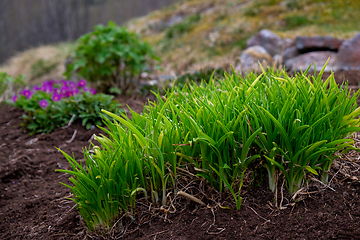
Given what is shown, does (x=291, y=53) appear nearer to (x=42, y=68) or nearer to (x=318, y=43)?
(x=318, y=43)

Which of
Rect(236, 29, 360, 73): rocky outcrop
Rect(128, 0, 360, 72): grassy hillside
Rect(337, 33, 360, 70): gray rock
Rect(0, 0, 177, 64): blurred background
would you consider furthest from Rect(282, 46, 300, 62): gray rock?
Rect(0, 0, 177, 64): blurred background

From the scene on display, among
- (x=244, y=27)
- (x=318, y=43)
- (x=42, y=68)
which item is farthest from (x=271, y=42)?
(x=42, y=68)

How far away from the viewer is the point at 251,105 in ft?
5.35

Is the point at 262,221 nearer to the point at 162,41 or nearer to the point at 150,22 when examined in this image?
the point at 162,41

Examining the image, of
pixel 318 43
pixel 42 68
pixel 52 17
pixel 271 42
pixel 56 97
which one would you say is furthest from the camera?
pixel 52 17

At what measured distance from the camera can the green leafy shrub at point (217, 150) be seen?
1.45m

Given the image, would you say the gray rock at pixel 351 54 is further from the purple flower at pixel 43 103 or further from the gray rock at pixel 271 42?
the purple flower at pixel 43 103

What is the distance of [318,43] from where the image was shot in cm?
554

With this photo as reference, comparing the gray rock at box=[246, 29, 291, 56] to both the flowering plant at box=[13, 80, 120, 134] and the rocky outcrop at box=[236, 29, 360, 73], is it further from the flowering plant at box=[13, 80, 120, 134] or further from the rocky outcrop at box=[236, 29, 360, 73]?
the flowering plant at box=[13, 80, 120, 134]

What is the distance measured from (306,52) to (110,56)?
4073 mm

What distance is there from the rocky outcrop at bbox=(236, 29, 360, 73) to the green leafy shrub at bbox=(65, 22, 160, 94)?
1.68 meters

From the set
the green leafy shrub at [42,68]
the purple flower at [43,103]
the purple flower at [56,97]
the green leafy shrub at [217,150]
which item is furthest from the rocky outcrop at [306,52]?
the green leafy shrub at [42,68]

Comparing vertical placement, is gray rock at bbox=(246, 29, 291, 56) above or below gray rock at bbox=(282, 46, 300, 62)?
above

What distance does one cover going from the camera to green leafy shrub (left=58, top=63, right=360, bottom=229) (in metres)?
1.45
